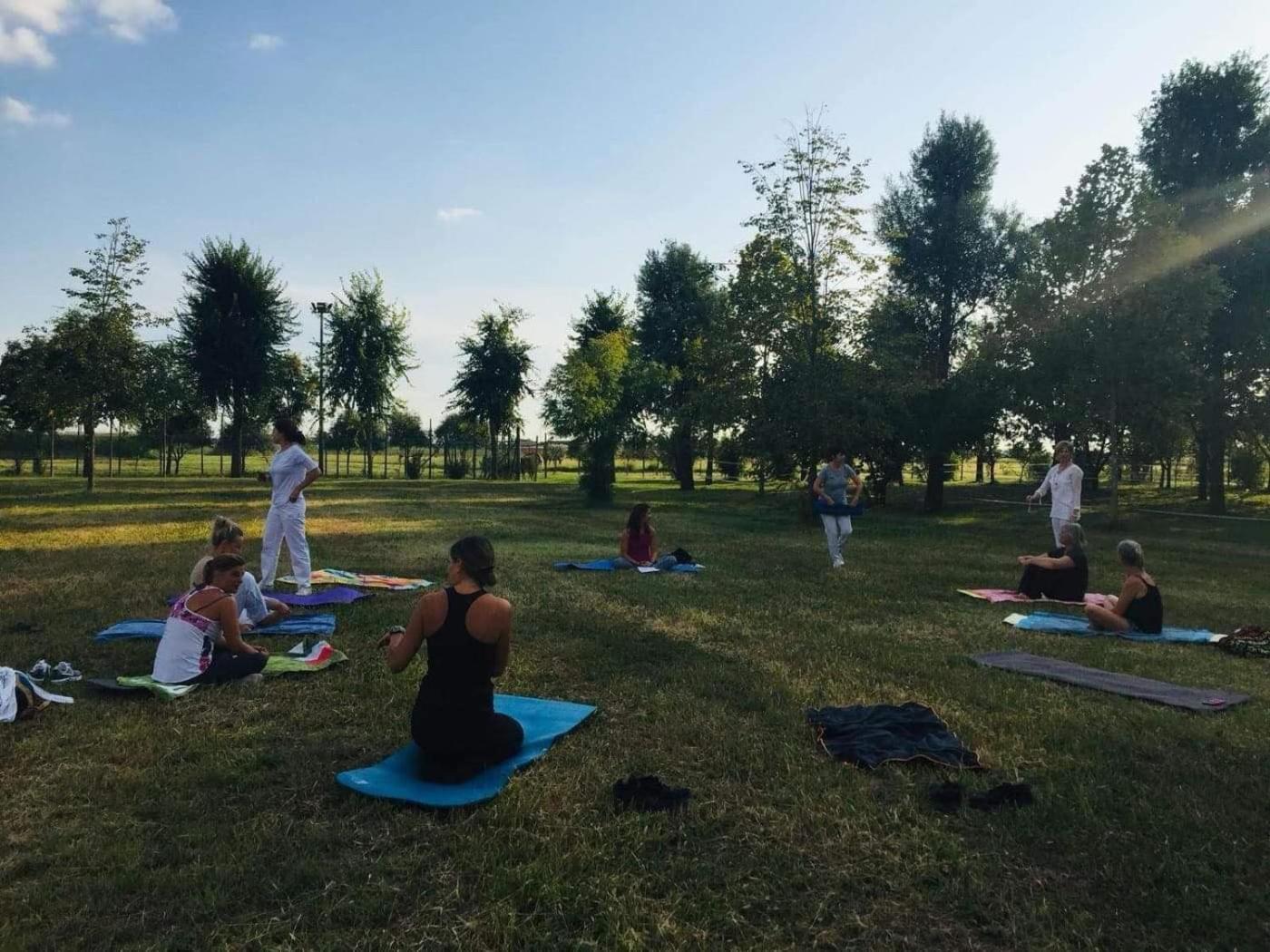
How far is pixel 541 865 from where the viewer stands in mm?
3557

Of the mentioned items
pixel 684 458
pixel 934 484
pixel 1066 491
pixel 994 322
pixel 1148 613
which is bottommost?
pixel 1148 613

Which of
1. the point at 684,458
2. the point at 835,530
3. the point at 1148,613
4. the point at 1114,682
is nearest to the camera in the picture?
the point at 1114,682

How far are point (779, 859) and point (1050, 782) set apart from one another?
6.15 feet

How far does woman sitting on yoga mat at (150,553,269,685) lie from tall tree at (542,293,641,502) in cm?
2026

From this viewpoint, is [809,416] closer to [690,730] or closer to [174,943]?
[690,730]

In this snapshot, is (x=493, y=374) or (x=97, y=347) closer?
(x=97, y=347)

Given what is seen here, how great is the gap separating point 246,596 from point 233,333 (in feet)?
110

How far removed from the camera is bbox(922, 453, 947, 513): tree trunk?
26984mm

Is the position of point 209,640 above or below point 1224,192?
below

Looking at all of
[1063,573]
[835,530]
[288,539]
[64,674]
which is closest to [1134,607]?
[1063,573]

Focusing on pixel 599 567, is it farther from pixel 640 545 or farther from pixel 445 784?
pixel 445 784

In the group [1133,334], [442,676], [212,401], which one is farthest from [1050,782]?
[212,401]

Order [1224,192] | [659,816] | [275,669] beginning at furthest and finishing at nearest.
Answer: [1224,192] → [275,669] → [659,816]

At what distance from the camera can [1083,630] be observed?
870cm
